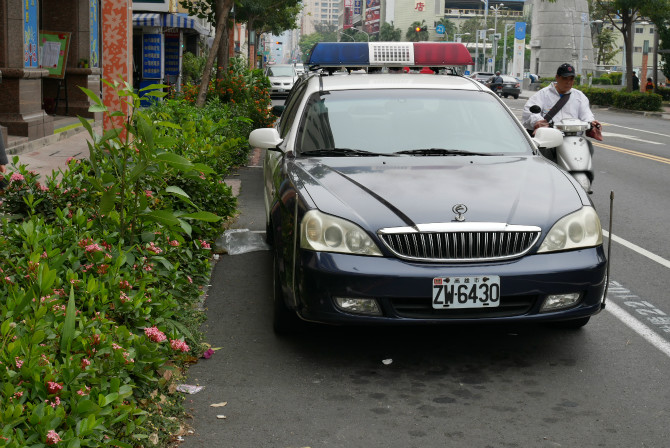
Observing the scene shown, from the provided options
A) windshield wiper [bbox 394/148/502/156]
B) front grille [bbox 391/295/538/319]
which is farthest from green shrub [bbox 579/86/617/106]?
front grille [bbox 391/295/538/319]

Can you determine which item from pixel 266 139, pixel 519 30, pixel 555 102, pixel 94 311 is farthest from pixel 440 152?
pixel 519 30

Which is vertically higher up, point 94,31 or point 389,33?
point 389,33

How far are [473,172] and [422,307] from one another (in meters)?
1.18

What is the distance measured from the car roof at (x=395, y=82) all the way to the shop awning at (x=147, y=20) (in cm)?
2286

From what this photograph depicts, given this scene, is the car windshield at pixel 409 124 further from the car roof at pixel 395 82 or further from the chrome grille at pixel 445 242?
the chrome grille at pixel 445 242

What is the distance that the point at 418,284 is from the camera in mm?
4965

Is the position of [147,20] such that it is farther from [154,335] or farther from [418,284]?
[154,335]

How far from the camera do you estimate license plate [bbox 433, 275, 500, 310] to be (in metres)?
4.98

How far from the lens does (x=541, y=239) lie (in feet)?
16.9

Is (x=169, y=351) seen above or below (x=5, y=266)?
below

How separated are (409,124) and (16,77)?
1032cm

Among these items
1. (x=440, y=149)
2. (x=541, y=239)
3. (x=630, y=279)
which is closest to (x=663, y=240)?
(x=630, y=279)

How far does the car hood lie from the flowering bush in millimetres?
958

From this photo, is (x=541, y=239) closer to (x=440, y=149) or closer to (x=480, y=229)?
(x=480, y=229)
